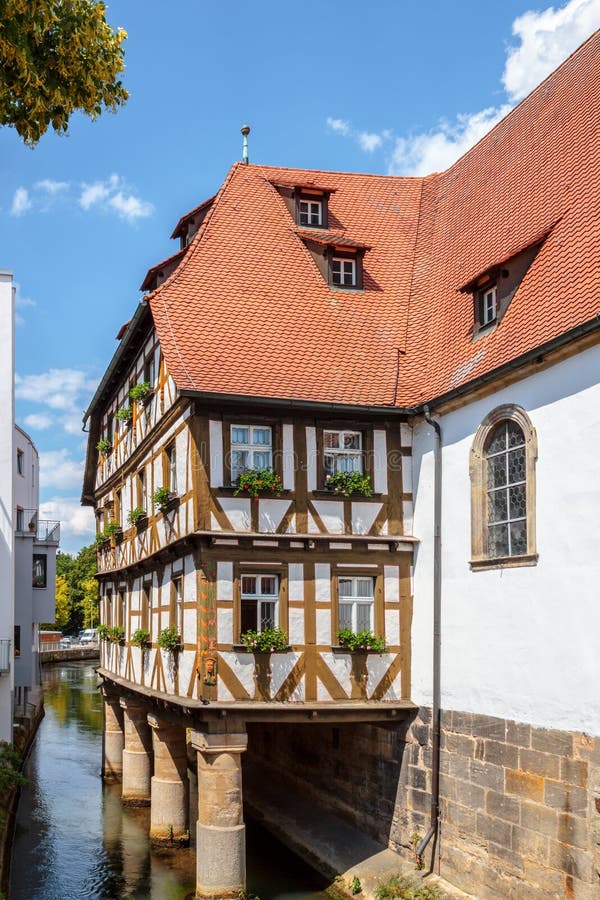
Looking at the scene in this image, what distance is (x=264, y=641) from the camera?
1459cm

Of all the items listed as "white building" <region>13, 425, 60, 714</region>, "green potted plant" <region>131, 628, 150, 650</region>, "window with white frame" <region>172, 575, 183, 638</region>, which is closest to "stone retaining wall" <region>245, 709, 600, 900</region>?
"window with white frame" <region>172, 575, 183, 638</region>

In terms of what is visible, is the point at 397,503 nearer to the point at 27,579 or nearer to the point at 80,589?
the point at 27,579

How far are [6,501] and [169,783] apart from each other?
25.0ft

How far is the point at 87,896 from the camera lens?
16000 mm

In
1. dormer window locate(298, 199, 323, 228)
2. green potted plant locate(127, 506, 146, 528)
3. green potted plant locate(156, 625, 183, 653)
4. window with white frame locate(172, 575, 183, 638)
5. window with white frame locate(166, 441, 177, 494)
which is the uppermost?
dormer window locate(298, 199, 323, 228)

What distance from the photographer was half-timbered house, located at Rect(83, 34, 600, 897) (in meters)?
12.1

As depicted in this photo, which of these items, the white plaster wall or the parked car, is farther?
the parked car

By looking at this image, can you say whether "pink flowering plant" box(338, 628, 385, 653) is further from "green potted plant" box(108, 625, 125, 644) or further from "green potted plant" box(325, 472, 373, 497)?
"green potted plant" box(108, 625, 125, 644)

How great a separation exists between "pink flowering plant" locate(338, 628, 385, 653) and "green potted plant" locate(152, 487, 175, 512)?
358 centimetres

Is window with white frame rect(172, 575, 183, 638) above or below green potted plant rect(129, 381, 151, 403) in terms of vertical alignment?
below

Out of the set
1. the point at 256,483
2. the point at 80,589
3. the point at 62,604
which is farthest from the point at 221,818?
the point at 80,589

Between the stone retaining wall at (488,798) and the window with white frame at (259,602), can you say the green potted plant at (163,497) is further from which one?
the stone retaining wall at (488,798)

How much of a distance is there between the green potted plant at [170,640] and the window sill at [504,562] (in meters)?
4.81

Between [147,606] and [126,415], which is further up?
[126,415]
